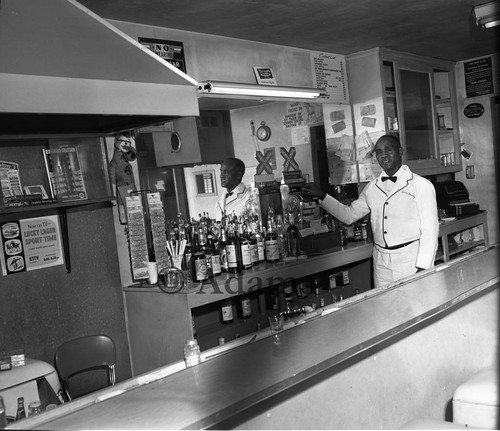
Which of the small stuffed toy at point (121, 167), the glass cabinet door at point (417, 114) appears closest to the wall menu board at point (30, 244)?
the small stuffed toy at point (121, 167)

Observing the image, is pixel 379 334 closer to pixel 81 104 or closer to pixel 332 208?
pixel 81 104

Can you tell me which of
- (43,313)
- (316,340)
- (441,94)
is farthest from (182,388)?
(441,94)

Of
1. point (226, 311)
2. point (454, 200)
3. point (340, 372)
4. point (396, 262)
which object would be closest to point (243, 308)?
point (226, 311)

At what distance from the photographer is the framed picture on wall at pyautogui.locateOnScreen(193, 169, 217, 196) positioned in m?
4.78

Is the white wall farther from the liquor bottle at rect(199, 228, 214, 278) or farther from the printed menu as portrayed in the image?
the printed menu

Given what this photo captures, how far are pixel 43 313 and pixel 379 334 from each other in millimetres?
2392

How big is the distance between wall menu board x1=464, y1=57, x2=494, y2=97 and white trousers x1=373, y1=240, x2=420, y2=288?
3.29 m

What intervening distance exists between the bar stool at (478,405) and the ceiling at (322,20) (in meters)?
2.70

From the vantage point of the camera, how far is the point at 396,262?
4695mm

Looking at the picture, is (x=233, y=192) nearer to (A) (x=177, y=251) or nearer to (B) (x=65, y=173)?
(A) (x=177, y=251)

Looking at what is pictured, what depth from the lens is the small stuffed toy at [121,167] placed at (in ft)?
13.4

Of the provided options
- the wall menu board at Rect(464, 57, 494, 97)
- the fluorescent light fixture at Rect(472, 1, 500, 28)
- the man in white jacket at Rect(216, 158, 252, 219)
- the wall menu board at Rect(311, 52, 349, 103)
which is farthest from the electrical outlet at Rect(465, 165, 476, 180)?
the man in white jacket at Rect(216, 158, 252, 219)

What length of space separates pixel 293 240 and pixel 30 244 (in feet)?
6.70

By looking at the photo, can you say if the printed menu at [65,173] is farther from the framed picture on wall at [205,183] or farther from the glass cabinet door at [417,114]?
Answer: the glass cabinet door at [417,114]
